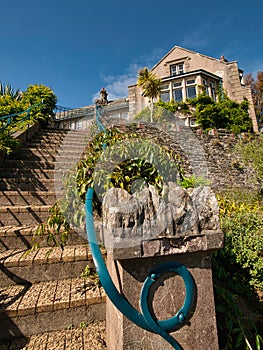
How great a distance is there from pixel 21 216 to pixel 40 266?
90cm

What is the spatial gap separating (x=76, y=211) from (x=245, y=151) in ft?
23.3

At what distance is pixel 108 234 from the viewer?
2.86 ft

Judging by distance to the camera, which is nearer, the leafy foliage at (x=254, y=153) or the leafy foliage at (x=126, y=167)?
the leafy foliage at (x=126, y=167)

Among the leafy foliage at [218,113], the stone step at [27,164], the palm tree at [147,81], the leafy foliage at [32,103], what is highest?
the palm tree at [147,81]

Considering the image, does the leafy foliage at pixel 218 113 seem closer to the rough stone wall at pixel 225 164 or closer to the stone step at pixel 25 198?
the rough stone wall at pixel 225 164

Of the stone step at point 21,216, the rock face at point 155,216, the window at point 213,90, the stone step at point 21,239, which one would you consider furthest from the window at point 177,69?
the rock face at point 155,216

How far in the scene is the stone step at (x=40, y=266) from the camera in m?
1.68

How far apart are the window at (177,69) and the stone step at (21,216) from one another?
16091mm

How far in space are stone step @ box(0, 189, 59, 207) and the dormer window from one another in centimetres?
1569

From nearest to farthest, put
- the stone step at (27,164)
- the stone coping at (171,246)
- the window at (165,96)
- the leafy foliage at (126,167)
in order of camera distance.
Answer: the stone coping at (171,246)
the leafy foliage at (126,167)
the stone step at (27,164)
the window at (165,96)

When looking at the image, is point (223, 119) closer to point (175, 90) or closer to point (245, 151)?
point (175, 90)

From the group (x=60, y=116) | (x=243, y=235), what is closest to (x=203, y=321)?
(x=243, y=235)

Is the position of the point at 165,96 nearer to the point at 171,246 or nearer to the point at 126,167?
the point at 126,167

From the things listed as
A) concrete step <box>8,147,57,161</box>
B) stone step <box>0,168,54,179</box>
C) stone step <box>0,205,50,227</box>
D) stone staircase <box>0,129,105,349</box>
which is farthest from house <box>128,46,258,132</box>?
stone staircase <box>0,129,105,349</box>
